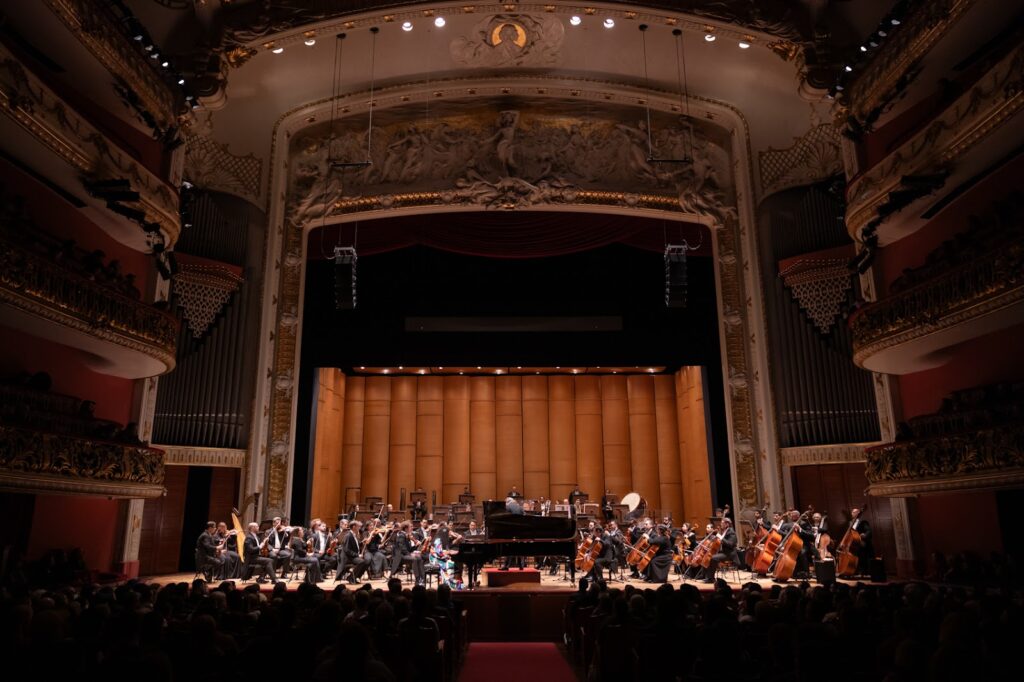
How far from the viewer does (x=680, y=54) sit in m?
14.5

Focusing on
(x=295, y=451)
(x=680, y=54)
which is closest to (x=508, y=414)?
(x=295, y=451)

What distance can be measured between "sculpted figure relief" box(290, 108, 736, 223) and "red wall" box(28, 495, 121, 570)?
22.8 ft

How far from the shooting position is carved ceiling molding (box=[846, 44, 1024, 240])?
27.1 feet

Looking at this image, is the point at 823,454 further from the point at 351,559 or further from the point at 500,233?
the point at 351,559

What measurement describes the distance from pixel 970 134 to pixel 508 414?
13122 mm

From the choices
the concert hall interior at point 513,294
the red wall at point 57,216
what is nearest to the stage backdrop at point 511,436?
the concert hall interior at point 513,294

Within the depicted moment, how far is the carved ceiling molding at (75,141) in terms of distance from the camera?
820cm

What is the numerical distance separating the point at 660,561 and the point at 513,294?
7432 millimetres

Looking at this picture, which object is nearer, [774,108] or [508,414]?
[774,108]

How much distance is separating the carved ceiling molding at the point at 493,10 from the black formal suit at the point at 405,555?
9.12 m

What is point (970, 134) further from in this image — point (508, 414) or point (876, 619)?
point (508, 414)

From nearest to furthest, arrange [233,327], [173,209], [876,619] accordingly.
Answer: [876,619], [173,209], [233,327]

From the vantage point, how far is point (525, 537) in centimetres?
1059

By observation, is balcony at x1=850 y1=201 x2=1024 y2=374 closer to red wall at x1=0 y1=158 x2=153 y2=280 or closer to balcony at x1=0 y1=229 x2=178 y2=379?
balcony at x1=0 y1=229 x2=178 y2=379
